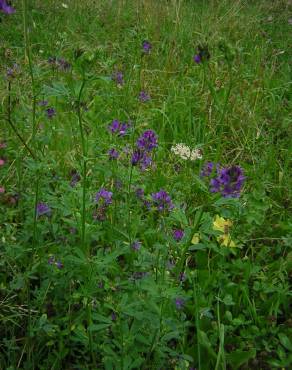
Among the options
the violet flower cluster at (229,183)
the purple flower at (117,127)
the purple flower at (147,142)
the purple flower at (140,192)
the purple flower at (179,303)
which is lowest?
the purple flower at (179,303)

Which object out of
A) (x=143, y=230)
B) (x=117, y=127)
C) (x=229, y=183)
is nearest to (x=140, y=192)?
(x=143, y=230)

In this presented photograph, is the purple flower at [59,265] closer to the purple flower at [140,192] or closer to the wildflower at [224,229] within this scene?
the purple flower at [140,192]

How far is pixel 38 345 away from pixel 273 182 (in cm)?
162

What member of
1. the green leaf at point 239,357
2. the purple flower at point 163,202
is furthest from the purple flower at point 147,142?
the green leaf at point 239,357

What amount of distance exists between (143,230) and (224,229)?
365mm

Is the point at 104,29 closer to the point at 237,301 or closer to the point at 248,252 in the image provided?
the point at 248,252

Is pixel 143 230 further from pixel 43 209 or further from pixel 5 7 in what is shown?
pixel 5 7

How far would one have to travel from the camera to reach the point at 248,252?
7.13ft

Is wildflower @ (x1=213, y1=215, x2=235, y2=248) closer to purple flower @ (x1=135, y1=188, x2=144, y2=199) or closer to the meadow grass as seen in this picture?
the meadow grass

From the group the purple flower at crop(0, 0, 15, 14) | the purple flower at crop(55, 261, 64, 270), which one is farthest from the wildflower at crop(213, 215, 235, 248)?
the purple flower at crop(0, 0, 15, 14)

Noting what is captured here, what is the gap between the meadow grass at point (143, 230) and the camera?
137 cm

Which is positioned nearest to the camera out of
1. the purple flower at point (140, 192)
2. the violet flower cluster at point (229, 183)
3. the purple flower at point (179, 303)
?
the violet flower cluster at point (229, 183)

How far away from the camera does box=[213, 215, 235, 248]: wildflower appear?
6.40 feet

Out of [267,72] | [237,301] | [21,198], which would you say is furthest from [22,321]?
[267,72]
